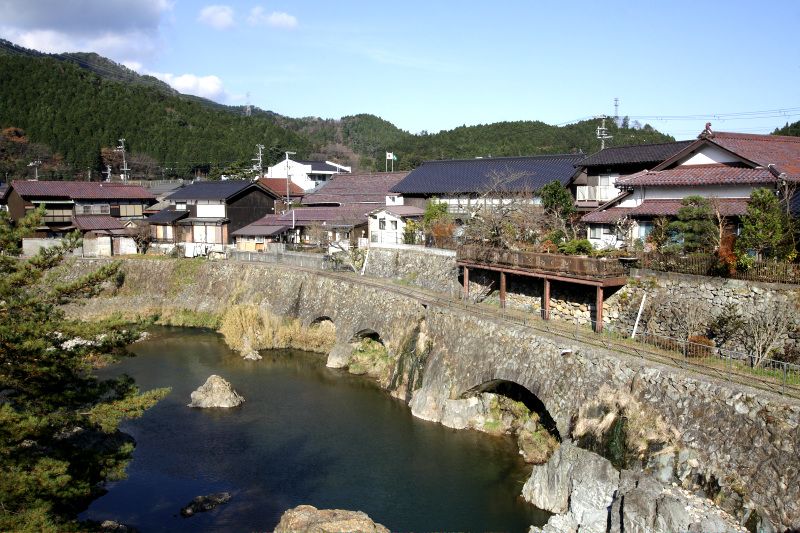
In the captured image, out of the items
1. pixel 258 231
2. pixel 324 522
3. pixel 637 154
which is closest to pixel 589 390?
pixel 324 522

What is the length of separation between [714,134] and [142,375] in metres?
28.2

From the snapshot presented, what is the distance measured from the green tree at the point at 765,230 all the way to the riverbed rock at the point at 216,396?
19974mm

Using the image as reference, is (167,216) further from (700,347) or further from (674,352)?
(700,347)

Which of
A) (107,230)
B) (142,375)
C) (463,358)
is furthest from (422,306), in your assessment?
(107,230)

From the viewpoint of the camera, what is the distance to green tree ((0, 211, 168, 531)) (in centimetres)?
1212

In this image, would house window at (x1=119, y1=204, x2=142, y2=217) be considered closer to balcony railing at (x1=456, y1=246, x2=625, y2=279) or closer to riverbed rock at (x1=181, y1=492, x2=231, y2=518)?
balcony railing at (x1=456, y1=246, x2=625, y2=279)

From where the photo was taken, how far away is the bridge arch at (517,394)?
2178 centimetres

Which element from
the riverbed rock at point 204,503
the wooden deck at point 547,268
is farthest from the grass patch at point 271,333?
the riverbed rock at point 204,503

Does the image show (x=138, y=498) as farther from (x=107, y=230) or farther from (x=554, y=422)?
(x=107, y=230)

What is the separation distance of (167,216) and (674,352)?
45.1 meters

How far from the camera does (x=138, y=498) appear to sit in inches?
750

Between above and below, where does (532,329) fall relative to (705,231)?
below

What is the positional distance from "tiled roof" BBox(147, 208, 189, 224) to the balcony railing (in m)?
31.2

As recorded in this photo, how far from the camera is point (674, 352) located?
1983 centimetres
